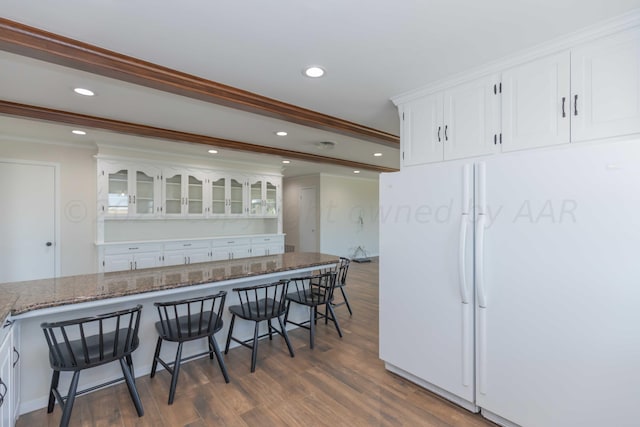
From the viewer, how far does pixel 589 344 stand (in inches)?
61.2

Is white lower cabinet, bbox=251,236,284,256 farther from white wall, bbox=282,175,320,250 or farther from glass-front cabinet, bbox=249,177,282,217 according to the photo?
white wall, bbox=282,175,320,250

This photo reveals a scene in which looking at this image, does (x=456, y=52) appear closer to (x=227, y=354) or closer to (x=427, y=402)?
(x=427, y=402)

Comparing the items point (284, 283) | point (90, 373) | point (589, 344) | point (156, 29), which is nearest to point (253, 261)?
point (284, 283)

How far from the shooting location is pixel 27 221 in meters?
4.17

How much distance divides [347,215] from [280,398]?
250 inches

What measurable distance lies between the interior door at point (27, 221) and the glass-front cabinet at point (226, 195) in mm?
2259

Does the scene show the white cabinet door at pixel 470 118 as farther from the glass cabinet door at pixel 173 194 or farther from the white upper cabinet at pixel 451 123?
the glass cabinet door at pixel 173 194

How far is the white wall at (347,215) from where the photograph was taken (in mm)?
7863

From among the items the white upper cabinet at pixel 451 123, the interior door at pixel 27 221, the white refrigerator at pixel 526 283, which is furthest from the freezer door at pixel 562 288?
the interior door at pixel 27 221

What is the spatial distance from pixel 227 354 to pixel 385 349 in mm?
1513

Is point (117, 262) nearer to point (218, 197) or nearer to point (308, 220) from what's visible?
point (218, 197)

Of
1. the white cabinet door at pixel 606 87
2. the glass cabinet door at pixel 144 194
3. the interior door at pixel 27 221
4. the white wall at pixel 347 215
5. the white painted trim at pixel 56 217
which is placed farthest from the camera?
the white wall at pixel 347 215

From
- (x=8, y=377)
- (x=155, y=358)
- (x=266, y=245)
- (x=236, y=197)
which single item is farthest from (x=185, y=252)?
(x=8, y=377)

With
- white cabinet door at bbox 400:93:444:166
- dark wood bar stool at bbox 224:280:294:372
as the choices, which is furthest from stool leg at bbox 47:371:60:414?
white cabinet door at bbox 400:93:444:166
